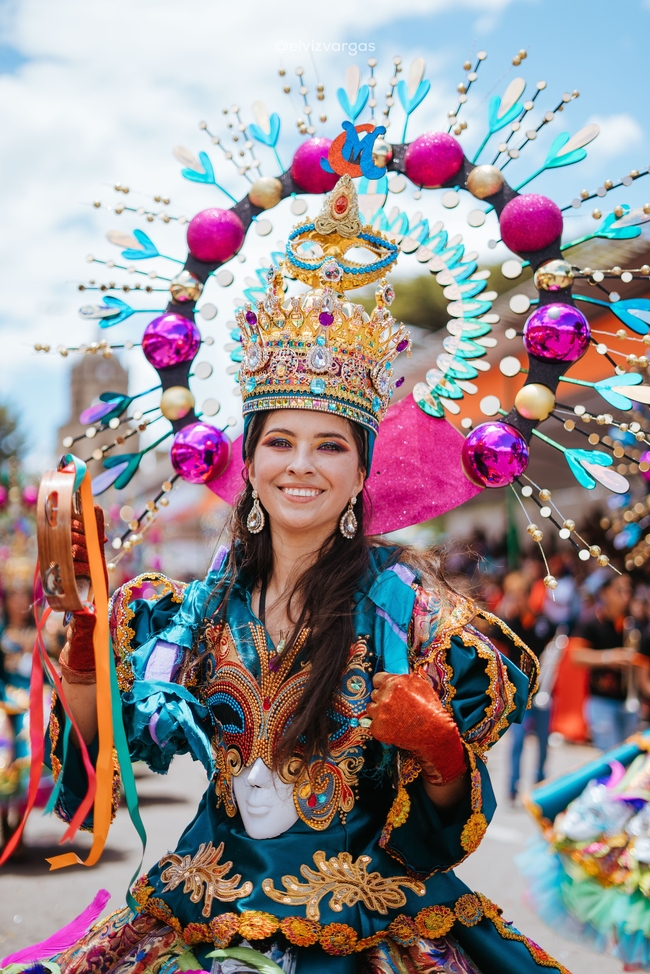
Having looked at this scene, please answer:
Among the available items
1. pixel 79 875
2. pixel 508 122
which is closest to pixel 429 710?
pixel 508 122

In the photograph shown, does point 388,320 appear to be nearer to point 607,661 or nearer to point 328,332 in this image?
point 328,332

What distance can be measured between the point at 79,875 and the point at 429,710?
4.04 meters

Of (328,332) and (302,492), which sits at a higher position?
(328,332)

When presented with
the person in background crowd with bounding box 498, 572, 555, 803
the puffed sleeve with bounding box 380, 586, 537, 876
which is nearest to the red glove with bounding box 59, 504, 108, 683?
the puffed sleeve with bounding box 380, 586, 537, 876

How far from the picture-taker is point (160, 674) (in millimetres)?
2195

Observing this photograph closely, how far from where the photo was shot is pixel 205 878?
2055 mm

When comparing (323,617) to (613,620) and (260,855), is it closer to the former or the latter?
(260,855)

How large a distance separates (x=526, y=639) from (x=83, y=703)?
6002mm

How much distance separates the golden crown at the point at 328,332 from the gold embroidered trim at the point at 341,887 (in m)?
1.00

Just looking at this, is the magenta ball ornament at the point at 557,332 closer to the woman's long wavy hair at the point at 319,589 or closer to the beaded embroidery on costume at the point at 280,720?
the woman's long wavy hair at the point at 319,589

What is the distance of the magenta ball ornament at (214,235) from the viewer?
2.68 meters

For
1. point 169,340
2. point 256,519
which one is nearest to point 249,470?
point 256,519

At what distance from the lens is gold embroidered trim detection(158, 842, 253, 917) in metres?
2.00

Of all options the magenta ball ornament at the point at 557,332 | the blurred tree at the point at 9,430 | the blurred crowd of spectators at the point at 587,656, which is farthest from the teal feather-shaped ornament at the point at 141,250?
the blurred tree at the point at 9,430
